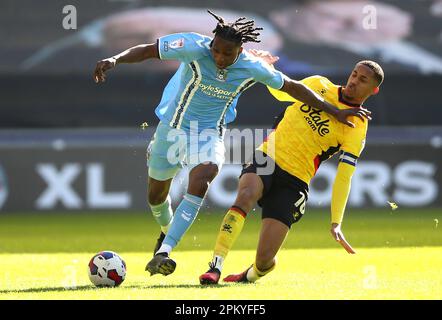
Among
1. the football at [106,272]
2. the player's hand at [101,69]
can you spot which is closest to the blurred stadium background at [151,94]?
Answer: the football at [106,272]

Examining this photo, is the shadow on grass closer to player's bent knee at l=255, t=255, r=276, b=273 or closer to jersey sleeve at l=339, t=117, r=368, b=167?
player's bent knee at l=255, t=255, r=276, b=273

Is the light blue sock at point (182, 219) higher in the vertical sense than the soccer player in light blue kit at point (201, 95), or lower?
lower

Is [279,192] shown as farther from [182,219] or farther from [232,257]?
[232,257]

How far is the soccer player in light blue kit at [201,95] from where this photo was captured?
7.15 m

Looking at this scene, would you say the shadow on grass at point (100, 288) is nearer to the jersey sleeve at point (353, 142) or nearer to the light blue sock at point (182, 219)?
the light blue sock at point (182, 219)

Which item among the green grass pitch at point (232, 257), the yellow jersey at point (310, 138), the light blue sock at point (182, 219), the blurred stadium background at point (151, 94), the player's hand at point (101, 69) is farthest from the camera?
the blurred stadium background at point (151, 94)

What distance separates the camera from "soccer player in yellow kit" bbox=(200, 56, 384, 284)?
24.3 feet

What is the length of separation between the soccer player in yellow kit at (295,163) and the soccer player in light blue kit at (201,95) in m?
0.29

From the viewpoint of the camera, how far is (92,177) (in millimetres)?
13727

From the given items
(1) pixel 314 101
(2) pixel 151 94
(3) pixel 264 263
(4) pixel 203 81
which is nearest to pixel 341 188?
(1) pixel 314 101

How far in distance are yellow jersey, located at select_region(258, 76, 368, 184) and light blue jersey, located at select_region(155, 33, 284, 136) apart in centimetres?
47

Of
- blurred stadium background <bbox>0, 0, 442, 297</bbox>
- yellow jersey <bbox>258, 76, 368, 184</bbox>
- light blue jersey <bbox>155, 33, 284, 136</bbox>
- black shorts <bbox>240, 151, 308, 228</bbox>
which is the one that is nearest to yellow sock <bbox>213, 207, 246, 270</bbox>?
black shorts <bbox>240, 151, 308, 228</bbox>

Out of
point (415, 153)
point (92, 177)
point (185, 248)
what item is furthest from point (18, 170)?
point (415, 153)
